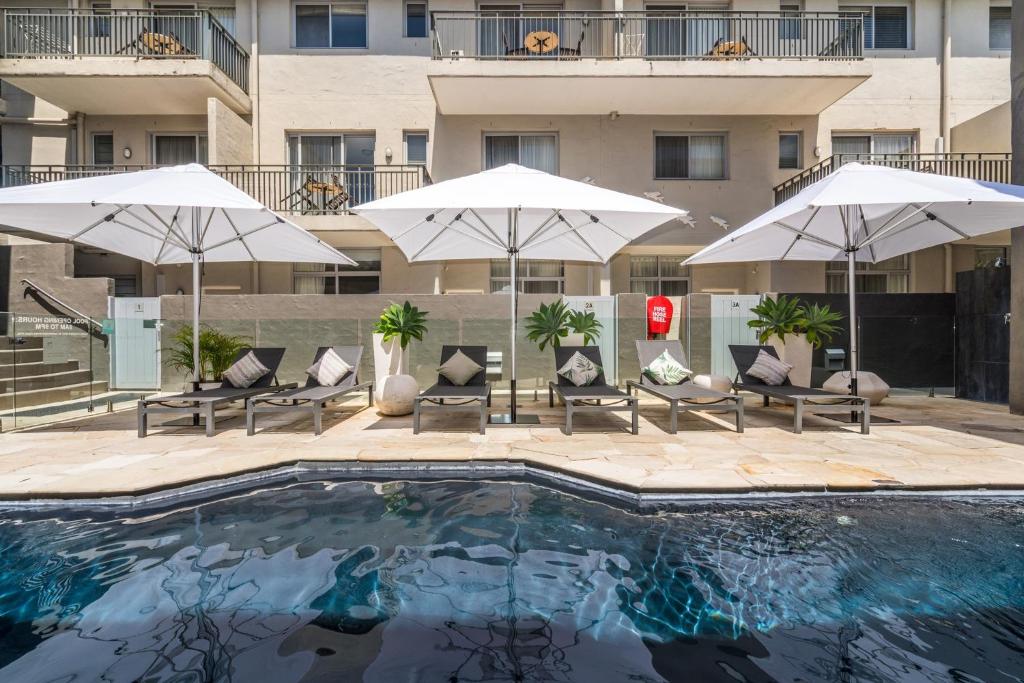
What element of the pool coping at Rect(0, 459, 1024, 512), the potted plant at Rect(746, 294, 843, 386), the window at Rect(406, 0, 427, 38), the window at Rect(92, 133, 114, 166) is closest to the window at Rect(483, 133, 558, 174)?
the window at Rect(406, 0, 427, 38)

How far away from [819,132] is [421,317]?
11181mm

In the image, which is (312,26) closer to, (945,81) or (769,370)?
(769,370)

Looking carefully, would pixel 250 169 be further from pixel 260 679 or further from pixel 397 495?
pixel 260 679

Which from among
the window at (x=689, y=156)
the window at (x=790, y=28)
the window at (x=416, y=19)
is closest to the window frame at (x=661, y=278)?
the window at (x=689, y=156)

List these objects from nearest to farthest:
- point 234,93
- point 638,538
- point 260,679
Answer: point 260,679 → point 638,538 → point 234,93

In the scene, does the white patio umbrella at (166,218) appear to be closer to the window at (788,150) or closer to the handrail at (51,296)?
the handrail at (51,296)

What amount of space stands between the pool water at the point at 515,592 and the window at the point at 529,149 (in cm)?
1045

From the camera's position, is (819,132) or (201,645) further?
(819,132)

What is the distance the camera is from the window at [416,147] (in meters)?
12.6

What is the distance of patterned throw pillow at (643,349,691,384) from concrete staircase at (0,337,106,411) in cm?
845

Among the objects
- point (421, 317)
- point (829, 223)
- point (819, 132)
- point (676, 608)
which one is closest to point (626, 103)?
point (819, 132)

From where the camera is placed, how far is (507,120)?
41.5 ft

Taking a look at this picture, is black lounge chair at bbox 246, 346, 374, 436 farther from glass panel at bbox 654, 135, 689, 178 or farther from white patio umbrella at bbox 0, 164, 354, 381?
glass panel at bbox 654, 135, 689, 178

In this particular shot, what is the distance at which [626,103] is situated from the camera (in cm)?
1201
